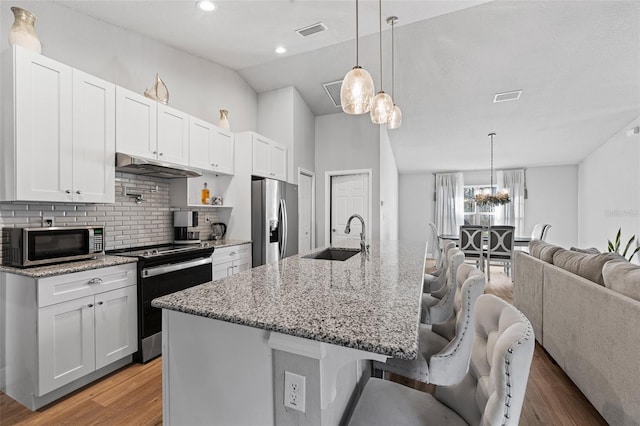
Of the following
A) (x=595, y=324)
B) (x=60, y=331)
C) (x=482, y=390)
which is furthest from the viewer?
(x=60, y=331)

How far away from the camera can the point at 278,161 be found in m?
4.39

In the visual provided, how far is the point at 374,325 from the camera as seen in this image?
2.69ft

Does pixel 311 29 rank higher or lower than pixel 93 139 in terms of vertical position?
higher

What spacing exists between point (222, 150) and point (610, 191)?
7.37 metres

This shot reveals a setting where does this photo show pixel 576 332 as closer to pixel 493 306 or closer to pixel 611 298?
pixel 611 298

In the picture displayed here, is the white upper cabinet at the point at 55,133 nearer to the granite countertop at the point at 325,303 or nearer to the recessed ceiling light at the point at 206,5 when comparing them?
the recessed ceiling light at the point at 206,5

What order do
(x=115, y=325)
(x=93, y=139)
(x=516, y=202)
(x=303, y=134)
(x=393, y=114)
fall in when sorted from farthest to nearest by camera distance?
(x=516, y=202)
(x=303, y=134)
(x=393, y=114)
(x=93, y=139)
(x=115, y=325)

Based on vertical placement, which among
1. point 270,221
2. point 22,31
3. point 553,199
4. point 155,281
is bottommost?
point 155,281

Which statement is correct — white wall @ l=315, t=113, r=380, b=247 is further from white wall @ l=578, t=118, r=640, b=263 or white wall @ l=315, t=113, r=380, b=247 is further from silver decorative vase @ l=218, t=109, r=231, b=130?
white wall @ l=578, t=118, r=640, b=263

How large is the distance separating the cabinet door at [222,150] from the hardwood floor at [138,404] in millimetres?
2273

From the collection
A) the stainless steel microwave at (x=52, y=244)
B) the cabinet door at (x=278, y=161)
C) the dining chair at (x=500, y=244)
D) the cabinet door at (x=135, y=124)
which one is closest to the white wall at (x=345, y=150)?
the cabinet door at (x=278, y=161)

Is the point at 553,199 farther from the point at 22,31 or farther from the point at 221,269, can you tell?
the point at 22,31

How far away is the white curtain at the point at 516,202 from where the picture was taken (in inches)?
300

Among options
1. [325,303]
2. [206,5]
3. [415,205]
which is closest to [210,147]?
[206,5]
